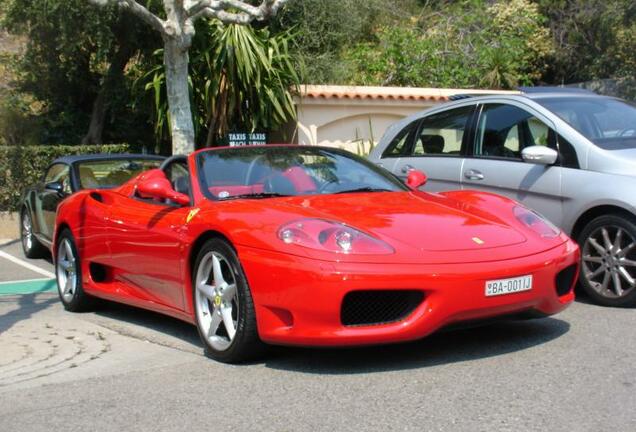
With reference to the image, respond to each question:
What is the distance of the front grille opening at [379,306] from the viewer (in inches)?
170

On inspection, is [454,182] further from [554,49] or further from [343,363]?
[554,49]

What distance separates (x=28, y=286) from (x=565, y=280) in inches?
223

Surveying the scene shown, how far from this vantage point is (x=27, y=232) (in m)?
10.7

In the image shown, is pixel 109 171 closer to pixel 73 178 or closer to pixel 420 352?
pixel 73 178

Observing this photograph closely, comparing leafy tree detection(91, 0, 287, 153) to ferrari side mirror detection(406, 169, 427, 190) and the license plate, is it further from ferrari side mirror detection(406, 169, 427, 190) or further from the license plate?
the license plate

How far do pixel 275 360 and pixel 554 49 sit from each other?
22.6 meters

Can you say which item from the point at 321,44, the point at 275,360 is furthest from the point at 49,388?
the point at 321,44

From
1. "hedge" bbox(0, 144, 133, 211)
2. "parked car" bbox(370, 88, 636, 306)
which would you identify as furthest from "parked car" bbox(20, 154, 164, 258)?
"hedge" bbox(0, 144, 133, 211)

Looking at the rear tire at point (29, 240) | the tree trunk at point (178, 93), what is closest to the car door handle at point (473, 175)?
the rear tire at point (29, 240)

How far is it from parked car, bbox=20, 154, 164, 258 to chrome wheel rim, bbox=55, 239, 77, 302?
1954mm

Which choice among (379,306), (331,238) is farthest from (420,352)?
(331,238)

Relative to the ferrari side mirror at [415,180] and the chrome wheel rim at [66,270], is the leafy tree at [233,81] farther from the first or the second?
the ferrari side mirror at [415,180]

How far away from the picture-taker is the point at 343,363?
15.3ft

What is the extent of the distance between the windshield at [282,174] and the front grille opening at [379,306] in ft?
4.03
